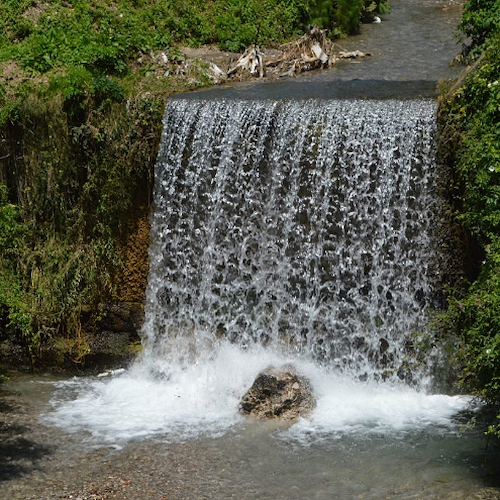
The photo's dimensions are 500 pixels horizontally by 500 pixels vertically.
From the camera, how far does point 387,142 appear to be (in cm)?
1032

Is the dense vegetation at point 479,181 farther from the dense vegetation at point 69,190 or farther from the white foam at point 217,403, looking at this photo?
the dense vegetation at point 69,190

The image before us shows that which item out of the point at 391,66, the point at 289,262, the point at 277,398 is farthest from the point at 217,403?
the point at 391,66

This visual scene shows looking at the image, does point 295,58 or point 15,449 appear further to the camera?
point 295,58

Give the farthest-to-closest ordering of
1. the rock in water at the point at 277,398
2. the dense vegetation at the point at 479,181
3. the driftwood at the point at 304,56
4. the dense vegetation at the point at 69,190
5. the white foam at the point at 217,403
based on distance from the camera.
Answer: the driftwood at the point at 304,56
the dense vegetation at the point at 69,190
the rock in water at the point at 277,398
the white foam at the point at 217,403
the dense vegetation at the point at 479,181

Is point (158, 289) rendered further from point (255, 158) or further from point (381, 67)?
point (381, 67)

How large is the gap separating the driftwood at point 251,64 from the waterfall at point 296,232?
2.30m

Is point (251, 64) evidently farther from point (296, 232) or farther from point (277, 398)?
point (277, 398)

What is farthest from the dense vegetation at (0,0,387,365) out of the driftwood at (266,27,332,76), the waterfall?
the driftwood at (266,27,332,76)

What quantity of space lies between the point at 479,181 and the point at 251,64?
546 centimetres

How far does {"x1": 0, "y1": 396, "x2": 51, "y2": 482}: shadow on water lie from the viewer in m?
8.37

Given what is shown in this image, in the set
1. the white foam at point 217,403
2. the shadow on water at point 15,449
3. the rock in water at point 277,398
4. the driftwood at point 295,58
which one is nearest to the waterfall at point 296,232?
the white foam at point 217,403

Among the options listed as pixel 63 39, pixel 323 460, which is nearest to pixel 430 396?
pixel 323 460

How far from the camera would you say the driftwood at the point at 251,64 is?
1329cm

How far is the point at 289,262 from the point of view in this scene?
1054 cm
